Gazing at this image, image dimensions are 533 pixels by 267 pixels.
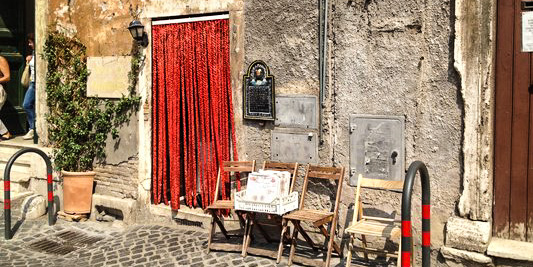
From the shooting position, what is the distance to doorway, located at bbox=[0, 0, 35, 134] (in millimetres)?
9797

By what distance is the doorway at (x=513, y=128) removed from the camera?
500cm

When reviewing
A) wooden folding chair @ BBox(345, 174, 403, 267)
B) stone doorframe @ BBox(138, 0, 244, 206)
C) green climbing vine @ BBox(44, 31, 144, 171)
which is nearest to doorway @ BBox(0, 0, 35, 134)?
green climbing vine @ BBox(44, 31, 144, 171)

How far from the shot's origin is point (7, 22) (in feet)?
32.3

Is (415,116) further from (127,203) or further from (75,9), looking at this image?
(75,9)

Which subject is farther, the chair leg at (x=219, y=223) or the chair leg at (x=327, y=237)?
the chair leg at (x=219, y=223)

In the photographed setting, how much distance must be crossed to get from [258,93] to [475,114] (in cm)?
248

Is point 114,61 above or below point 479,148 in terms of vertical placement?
above

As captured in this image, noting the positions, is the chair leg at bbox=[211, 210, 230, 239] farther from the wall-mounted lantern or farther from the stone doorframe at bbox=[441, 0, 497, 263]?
the wall-mounted lantern

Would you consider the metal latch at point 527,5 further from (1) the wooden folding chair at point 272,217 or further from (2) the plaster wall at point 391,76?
(1) the wooden folding chair at point 272,217

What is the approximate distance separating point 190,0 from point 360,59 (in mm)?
2471

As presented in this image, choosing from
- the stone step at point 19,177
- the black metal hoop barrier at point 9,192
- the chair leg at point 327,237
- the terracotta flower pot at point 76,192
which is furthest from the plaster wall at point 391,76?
the stone step at point 19,177

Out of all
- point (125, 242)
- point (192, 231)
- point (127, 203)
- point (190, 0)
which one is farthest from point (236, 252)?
point (190, 0)

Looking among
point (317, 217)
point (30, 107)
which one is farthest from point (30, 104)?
point (317, 217)

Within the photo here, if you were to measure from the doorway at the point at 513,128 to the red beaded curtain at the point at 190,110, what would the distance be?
304cm
